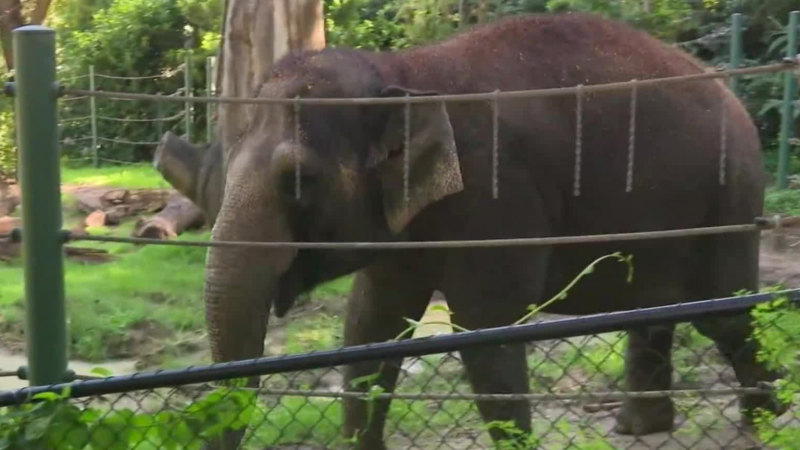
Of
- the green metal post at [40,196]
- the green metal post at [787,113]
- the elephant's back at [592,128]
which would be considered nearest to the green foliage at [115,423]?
the green metal post at [40,196]

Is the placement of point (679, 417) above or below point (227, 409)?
below

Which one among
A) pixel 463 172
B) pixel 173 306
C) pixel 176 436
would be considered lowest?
pixel 173 306

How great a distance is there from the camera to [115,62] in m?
17.7

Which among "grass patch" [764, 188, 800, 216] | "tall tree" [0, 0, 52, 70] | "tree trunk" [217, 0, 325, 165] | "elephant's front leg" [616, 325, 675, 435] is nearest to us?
"elephant's front leg" [616, 325, 675, 435]

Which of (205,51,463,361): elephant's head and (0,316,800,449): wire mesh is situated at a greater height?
(205,51,463,361): elephant's head

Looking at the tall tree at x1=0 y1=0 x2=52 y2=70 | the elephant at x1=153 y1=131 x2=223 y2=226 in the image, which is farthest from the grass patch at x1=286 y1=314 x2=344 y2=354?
the tall tree at x1=0 y1=0 x2=52 y2=70

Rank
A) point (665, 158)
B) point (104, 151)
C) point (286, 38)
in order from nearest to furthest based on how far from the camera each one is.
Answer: point (665, 158) < point (286, 38) < point (104, 151)

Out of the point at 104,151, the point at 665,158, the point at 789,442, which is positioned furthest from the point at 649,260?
the point at 104,151

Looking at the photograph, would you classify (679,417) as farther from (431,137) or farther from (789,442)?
(789,442)

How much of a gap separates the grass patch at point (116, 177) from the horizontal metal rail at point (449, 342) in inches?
363

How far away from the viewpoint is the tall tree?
17.4 m

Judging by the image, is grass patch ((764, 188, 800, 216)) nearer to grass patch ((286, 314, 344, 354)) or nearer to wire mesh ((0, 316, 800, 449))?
wire mesh ((0, 316, 800, 449))

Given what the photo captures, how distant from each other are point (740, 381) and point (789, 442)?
226 centimetres

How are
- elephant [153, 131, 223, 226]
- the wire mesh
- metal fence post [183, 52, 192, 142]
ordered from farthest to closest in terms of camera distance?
elephant [153, 131, 223, 226] < metal fence post [183, 52, 192, 142] < the wire mesh
